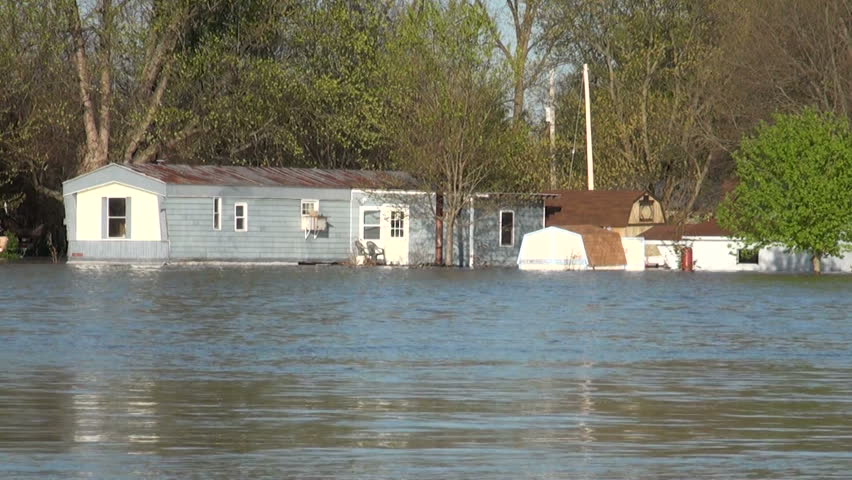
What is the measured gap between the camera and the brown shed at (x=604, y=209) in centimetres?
8012

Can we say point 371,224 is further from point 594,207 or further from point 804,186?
point 804,186

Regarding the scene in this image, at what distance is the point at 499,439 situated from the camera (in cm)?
1508

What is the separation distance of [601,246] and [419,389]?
5324 cm

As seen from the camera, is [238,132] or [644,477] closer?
[644,477]

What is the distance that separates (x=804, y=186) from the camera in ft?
213

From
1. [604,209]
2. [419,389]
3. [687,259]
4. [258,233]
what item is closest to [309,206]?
[258,233]

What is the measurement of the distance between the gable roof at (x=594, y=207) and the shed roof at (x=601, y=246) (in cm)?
670

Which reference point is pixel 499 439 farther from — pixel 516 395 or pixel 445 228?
pixel 445 228

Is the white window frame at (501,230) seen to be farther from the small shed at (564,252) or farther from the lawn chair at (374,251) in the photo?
the lawn chair at (374,251)

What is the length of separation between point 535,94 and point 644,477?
8554cm

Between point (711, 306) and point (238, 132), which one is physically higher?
point (238, 132)

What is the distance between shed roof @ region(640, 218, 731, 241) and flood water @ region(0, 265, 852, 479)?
29.7 m

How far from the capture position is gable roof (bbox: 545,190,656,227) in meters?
80.1

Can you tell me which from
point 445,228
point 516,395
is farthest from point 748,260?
point 516,395
